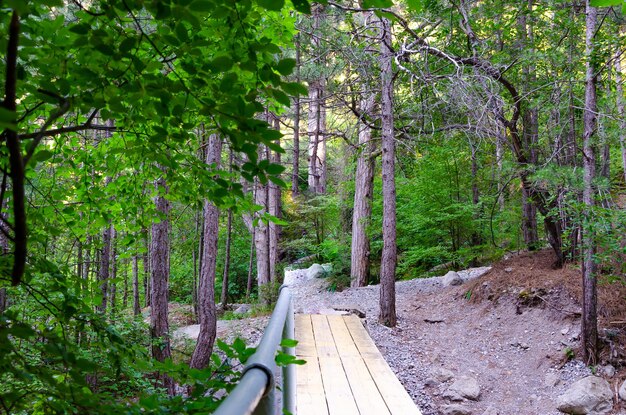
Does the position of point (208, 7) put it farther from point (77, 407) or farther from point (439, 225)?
point (439, 225)

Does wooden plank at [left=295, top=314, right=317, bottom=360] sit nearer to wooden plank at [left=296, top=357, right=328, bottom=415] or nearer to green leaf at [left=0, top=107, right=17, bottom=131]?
wooden plank at [left=296, top=357, right=328, bottom=415]

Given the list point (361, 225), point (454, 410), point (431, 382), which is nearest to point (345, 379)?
point (454, 410)

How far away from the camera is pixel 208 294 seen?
30.0 feet

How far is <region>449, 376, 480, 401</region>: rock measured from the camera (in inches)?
261

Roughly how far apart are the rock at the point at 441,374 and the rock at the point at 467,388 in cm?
22

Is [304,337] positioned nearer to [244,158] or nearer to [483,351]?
[483,351]

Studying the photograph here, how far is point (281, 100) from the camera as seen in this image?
133cm

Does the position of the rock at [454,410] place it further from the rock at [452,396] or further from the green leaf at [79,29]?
the green leaf at [79,29]

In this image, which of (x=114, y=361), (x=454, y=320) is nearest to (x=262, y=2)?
(x=114, y=361)

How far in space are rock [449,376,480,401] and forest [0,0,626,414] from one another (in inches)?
64.7

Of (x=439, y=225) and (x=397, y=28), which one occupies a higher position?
(x=397, y=28)

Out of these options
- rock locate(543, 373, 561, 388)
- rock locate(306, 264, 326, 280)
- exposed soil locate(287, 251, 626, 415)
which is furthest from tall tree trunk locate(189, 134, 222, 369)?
rock locate(306, 264, 326, 280)

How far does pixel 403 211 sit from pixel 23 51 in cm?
1354

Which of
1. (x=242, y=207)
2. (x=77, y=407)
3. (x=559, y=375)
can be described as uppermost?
(x=242, y=207)
